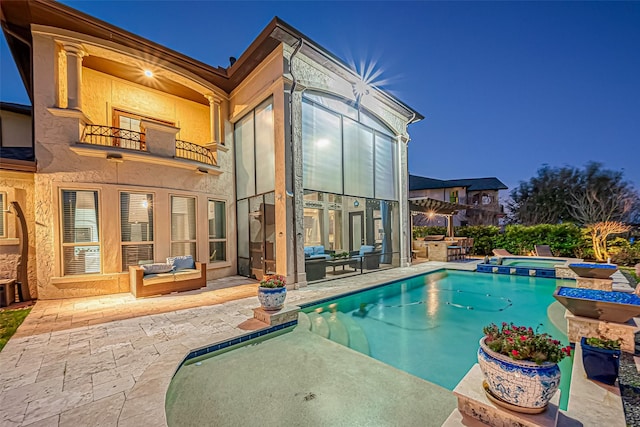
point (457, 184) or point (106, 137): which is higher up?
point (457, 184)

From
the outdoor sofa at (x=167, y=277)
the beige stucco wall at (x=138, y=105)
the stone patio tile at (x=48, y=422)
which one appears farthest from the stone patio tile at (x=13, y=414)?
the beige stucco wall at (x=138, y=105)

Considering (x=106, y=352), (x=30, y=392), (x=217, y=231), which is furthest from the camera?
(x=217, y=231)

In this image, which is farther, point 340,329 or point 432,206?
point 432,206

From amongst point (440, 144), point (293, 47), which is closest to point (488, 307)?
point (293, 47)

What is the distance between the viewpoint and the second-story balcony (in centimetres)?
667

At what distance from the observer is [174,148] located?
7727 mm

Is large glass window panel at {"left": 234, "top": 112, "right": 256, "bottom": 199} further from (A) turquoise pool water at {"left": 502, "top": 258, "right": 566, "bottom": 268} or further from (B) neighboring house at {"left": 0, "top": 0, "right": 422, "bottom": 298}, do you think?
(A) turquoise pool water at {"left": 502, "top": 258, "right": 566, "bottom": 268}

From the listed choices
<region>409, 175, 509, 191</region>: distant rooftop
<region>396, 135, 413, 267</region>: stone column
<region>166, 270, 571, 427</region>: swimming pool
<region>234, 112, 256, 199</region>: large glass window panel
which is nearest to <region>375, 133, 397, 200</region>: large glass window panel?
<region>396, 135, 413, 267</region>: stone column

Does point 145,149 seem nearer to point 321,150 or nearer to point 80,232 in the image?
point 80,232

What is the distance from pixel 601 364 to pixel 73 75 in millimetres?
10704

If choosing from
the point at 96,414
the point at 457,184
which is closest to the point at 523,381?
the point at 96,414

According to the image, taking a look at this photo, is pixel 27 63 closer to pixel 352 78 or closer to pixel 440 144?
pixel 352 78

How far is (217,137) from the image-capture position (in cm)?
899

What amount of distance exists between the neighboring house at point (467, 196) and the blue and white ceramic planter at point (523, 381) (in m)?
23.9
